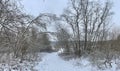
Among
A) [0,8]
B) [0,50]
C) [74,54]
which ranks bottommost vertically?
[74,54]

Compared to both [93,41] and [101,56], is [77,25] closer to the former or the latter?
[93,41]

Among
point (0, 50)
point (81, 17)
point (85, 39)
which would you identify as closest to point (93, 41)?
point (85, 39)

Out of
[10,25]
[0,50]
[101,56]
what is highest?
[10,25]

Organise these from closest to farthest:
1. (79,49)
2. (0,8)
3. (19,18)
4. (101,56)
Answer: (0,8) < (19,18) < (101,56) < (79,49)

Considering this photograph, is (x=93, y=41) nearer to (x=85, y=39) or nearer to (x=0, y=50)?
(x=85, y=39)

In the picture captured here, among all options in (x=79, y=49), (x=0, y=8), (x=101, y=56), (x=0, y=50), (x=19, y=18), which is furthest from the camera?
(x=79, y=49)

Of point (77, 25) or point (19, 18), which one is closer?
point (19, 18)

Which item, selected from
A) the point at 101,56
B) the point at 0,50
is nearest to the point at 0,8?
the point at 0,50

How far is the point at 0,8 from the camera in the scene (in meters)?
6.51

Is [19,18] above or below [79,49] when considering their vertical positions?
above

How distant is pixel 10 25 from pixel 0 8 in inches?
23.4

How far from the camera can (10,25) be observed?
6.88 metres

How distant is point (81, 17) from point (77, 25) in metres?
1.89

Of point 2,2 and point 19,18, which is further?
point 19,18
